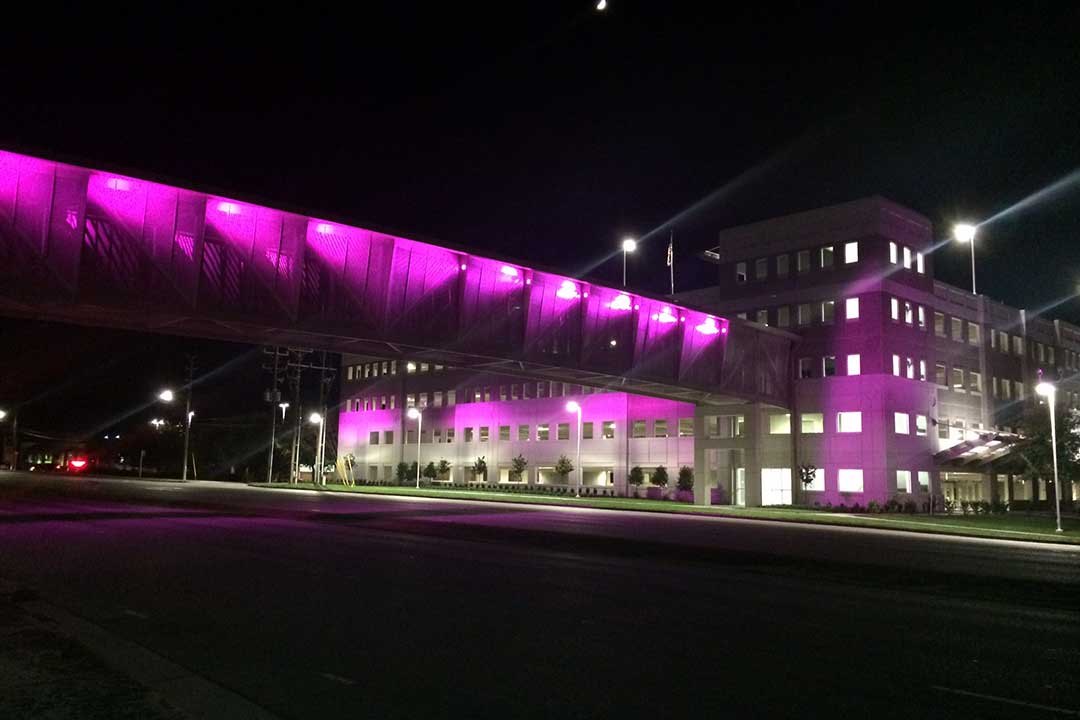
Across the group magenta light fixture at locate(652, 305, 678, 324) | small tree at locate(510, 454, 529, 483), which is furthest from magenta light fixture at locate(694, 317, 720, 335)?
small tree at locate(510, 454, 529, 483)

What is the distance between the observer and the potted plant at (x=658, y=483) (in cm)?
6431

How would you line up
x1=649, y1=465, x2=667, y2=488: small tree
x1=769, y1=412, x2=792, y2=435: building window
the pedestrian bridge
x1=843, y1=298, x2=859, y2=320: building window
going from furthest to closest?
x1=649, y1=465, x2=667, y2=488: small tree < x1=769, y1=412, x2=792, y2=435: building window < x1=843, y1=298, x2=859, y2=320: building window < the pedestrian bridge

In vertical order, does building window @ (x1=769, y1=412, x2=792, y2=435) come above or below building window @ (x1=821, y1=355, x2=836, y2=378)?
below

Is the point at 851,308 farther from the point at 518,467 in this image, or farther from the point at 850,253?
the point at 518,467

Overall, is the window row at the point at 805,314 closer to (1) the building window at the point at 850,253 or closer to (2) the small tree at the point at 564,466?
(1) the building window at the point at 850,253

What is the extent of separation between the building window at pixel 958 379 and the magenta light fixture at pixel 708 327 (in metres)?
22.3

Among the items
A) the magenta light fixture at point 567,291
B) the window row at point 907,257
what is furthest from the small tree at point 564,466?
the magenta light fixture at point 567,291

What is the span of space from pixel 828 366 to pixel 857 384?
7.67ft

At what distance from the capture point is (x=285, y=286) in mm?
28156

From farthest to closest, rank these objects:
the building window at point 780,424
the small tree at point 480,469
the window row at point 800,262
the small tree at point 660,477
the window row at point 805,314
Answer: the small tree at point 480,469
the small tree at point 660,477
the building window at point 780,424
the window row at point 800,262
the window row at point 805,314

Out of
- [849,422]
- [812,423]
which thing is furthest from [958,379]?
[812,423]

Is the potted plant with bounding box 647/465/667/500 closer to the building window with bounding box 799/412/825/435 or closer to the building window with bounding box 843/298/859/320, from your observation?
the building window with bounding box 799/412/825/435

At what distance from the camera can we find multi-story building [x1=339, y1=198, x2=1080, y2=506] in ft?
171

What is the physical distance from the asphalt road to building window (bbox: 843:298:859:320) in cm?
3135
